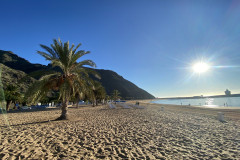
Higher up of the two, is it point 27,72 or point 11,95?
point 27,72

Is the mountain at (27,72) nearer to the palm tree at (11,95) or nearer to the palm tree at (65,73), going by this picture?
the palm tree at (65,73)

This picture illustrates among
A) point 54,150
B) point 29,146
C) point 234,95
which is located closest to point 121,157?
point 54,150

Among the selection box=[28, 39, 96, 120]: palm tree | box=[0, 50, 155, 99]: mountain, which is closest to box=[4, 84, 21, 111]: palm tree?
box=[0, 50, 155, 99]: mountain

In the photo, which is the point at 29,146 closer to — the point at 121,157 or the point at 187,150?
the point at 121,157

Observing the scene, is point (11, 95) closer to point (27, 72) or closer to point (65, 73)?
point (65, 73)

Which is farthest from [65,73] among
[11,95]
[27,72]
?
[27,72]

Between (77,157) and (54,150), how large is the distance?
3.63 ft

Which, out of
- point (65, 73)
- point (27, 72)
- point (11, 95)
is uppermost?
point (27, 72)

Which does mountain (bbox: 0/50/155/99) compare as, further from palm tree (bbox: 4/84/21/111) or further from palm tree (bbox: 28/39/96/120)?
palm tree (bbox: 4/84/21/111)

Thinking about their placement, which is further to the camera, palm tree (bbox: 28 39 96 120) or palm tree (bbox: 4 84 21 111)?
palm tree (bbox: 4 84 21 111)

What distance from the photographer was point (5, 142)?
15.5ft

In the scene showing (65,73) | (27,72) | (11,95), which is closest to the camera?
(65,73)

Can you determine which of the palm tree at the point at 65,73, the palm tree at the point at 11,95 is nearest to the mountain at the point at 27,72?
the palm tree at the point at 65,73

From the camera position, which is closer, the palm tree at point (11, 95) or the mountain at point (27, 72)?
the mountain at point (27, 72)
